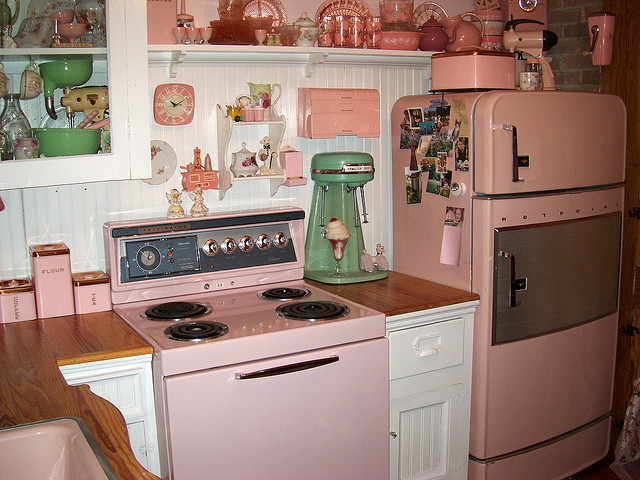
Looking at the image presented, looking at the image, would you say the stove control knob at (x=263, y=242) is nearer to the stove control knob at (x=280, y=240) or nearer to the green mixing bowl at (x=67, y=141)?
the stove control knob at (x=280, y=240)

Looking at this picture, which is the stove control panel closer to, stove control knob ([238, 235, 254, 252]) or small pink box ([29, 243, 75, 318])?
stove control knob ([238, 235, 254, 252])

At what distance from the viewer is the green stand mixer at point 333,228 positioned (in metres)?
2.62

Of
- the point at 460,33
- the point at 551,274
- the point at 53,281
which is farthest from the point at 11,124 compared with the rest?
the point at 551,274

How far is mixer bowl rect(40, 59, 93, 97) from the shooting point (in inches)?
81.8

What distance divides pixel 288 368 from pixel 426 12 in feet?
5.54

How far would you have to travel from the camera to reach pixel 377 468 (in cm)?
226

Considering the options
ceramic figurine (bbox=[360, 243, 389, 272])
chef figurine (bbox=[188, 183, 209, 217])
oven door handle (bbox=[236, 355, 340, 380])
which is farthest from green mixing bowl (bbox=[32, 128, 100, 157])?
ceramic figurine (bbox=[360, 243, 389, 272])

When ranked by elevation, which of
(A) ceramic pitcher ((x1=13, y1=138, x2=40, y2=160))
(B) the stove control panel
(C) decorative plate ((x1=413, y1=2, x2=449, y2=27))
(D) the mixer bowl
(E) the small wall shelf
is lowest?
(B) the stove control panel

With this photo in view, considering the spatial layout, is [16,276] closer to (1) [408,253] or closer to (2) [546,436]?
(1) [408,253]

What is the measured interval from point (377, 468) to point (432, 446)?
31 cm

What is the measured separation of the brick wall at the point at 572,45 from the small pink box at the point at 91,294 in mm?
2202

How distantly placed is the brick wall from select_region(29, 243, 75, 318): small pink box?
2.28 m

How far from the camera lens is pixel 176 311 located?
2238 millimetres

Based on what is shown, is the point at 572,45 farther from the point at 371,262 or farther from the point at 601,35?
the point at 371,262
